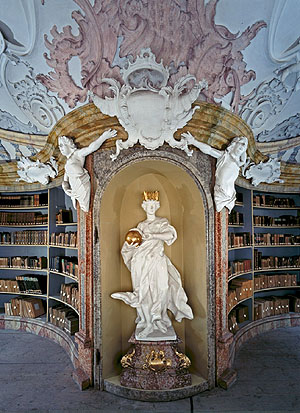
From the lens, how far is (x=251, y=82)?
338 centimetres

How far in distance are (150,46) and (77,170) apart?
1.55m

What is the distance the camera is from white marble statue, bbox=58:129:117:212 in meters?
3.58

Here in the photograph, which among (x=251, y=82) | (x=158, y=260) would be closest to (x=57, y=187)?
(x=158, y=260)

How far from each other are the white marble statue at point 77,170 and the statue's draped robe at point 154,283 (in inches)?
31.3

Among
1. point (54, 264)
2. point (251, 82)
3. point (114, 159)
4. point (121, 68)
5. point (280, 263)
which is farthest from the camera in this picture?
point (280, 263)

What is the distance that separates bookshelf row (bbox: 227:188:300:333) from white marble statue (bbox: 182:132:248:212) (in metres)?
1.56

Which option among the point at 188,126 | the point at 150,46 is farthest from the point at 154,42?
the point at 188,126

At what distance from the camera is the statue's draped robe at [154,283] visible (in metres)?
3.71

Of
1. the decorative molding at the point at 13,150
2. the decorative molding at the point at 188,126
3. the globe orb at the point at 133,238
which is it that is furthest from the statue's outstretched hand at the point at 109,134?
→ the decorative molding at the point at 13,150

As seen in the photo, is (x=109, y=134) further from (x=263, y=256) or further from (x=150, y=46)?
(x=263, y=256)

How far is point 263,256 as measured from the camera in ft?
20.2

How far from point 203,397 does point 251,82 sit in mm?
3509

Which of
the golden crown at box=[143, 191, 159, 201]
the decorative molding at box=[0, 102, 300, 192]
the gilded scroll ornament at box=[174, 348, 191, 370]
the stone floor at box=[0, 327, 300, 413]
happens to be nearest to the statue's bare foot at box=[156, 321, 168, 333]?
the gilded scroll ornament at box=[174, 348, 191, 370]

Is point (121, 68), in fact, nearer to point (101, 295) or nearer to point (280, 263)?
point (101, 295)
